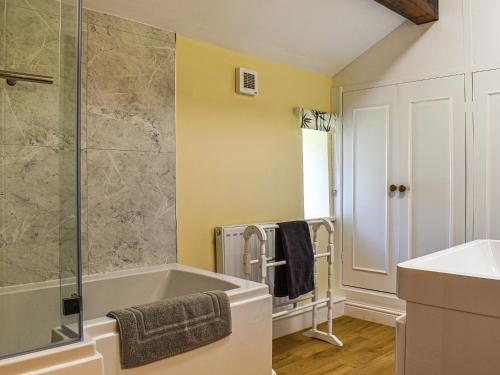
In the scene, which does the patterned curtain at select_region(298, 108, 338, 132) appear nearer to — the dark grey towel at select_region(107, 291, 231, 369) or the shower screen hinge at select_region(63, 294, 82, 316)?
the dark grey towel at select_region(107, 291, 231, 369)

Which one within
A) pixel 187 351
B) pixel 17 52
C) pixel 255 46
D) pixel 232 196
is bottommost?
pixel 187 351

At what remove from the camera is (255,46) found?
2.94m

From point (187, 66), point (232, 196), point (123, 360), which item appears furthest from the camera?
point (232, 196)

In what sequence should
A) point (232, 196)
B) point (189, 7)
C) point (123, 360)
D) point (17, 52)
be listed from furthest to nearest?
point (232, 196) < point (189, 7) < point (17, 52) < point (123, 360)

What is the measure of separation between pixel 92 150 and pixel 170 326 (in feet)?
3.30

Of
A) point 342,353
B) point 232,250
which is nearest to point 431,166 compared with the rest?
point 342,353

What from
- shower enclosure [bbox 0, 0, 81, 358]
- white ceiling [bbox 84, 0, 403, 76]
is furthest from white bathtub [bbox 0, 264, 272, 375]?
white ceiling [bbox 84, 0, 403, 76]

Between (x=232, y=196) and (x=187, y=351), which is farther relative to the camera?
(x=232, y=196)

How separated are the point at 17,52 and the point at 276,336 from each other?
7.34ft

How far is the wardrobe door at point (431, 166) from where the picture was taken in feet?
10.0

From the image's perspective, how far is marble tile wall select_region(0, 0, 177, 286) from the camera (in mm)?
1824

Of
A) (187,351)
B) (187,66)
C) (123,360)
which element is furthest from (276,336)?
(187,66)

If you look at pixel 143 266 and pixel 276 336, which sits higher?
pixel 143 266

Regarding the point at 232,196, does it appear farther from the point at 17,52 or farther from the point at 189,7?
the point at 17,52
